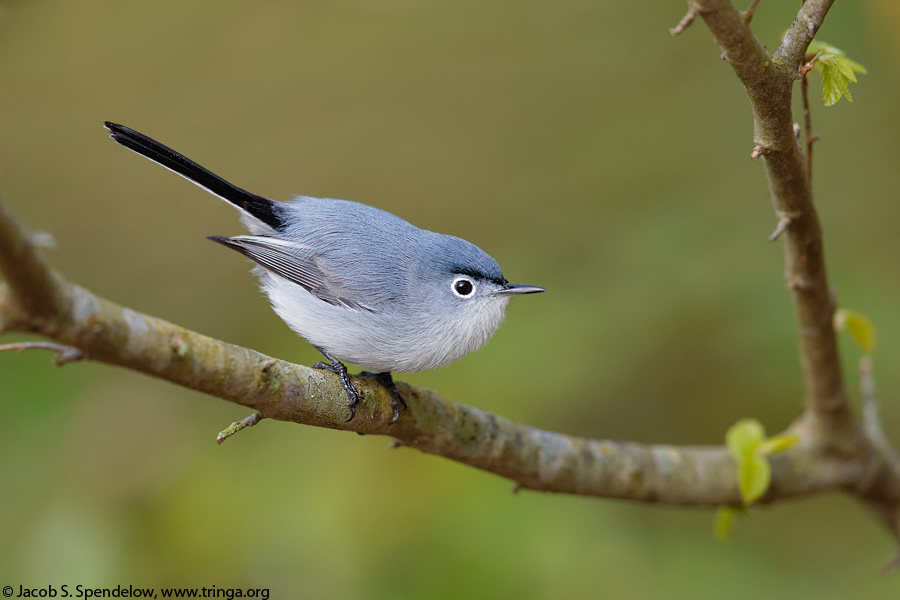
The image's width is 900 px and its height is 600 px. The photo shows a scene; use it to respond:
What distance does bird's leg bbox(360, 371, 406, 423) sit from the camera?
2.14 metres

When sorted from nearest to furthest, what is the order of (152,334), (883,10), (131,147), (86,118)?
(152,334) < (131,147) < (883,10) < (86,118)

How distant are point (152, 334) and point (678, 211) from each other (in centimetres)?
330

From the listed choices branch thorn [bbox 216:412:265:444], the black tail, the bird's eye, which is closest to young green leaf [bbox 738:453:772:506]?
the bird's eye

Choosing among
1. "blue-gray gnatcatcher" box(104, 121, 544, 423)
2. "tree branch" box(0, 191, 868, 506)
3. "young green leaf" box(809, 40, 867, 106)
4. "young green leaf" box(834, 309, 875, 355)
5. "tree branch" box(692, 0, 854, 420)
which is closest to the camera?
"tree branch" box(0, 191, 868, 506)

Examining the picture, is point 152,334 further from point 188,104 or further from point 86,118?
point 86,118

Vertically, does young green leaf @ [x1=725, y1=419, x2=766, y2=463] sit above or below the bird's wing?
below

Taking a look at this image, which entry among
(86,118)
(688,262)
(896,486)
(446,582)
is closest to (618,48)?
(688,262)

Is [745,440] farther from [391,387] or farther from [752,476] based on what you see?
[391,387]

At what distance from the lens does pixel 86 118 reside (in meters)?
5.21

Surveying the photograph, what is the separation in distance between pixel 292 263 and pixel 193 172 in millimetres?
385

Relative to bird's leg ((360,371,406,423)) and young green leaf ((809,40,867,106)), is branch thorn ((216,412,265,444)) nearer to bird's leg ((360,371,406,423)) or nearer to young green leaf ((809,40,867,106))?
bird's leg ((360,371,406,423))

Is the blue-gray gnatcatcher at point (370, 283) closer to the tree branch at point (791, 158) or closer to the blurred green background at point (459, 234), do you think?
the tree branch at point (791, 158)

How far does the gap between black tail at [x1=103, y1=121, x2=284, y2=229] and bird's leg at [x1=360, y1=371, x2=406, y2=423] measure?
1.79 feet

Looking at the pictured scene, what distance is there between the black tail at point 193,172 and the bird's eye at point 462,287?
22.8 inches
